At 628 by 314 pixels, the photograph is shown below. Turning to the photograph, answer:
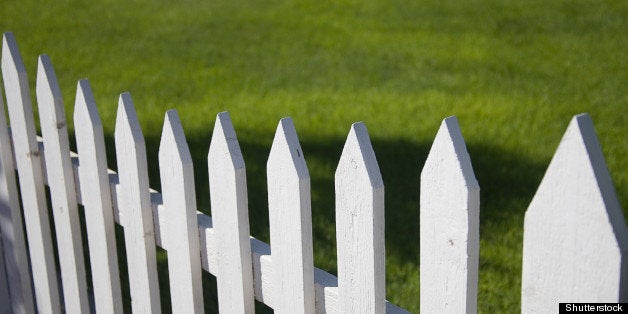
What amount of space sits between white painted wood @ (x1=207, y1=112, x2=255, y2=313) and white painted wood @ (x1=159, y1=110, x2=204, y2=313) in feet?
0.32

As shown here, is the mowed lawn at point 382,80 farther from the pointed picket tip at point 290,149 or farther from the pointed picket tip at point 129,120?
the pointed picket tip at point 290,149

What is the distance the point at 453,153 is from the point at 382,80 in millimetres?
6426

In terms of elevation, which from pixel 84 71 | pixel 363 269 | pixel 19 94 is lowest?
pixel 363 269

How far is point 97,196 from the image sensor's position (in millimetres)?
2332

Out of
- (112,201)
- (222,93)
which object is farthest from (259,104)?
(112,201)

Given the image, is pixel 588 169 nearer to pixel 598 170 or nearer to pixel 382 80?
pixel 598 170

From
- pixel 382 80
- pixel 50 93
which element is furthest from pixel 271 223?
pixel 382 80

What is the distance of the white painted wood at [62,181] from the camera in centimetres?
238

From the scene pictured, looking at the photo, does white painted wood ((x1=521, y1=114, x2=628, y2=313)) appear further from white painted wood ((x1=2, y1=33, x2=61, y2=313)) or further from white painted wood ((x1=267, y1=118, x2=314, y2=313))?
white painted wood ((x1=2, y1=33, x2=61, y2=313))

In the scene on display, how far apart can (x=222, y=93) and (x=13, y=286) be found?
451 centimetres

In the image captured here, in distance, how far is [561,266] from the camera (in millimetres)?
1175

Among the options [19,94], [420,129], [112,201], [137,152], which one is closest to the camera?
[137,152]

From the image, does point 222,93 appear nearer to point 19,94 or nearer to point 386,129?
point 386,129

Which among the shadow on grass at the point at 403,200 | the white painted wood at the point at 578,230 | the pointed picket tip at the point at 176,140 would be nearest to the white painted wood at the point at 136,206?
the pointed picket tip at the point at 176,140
